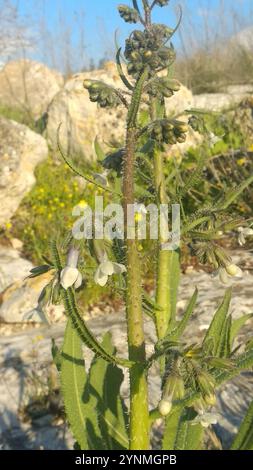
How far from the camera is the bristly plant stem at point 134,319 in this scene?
5.02ft

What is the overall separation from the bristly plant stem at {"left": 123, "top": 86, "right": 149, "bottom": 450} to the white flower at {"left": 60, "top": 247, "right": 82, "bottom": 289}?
5.9 inches

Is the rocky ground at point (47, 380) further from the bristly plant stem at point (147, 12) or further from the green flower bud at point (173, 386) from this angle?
the bristly plant stem at point (147, 12)

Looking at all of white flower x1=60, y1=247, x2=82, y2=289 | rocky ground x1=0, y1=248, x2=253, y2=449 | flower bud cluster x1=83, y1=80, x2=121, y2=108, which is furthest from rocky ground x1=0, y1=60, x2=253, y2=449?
flower bud cluster x1=83, y1=80, x2=121, y2=108

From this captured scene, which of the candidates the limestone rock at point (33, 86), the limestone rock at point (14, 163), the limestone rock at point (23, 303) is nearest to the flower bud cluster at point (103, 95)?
the limestone rock at point (23, 303)

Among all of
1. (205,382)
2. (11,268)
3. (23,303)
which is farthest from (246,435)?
(11,268)

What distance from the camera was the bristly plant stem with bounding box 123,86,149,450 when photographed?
5.02ft

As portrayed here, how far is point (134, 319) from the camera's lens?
156 centimetres

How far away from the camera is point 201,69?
501 inches

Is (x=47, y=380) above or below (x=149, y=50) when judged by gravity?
below

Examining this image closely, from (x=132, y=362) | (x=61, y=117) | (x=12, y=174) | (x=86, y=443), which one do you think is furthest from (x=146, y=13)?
A: (x=61, y=117)

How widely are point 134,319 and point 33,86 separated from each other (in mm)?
11762

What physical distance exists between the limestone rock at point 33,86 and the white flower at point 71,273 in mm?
9523

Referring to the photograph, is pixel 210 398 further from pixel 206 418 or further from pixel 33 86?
pixel 33 86

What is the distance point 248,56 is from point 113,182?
35.0 ft
